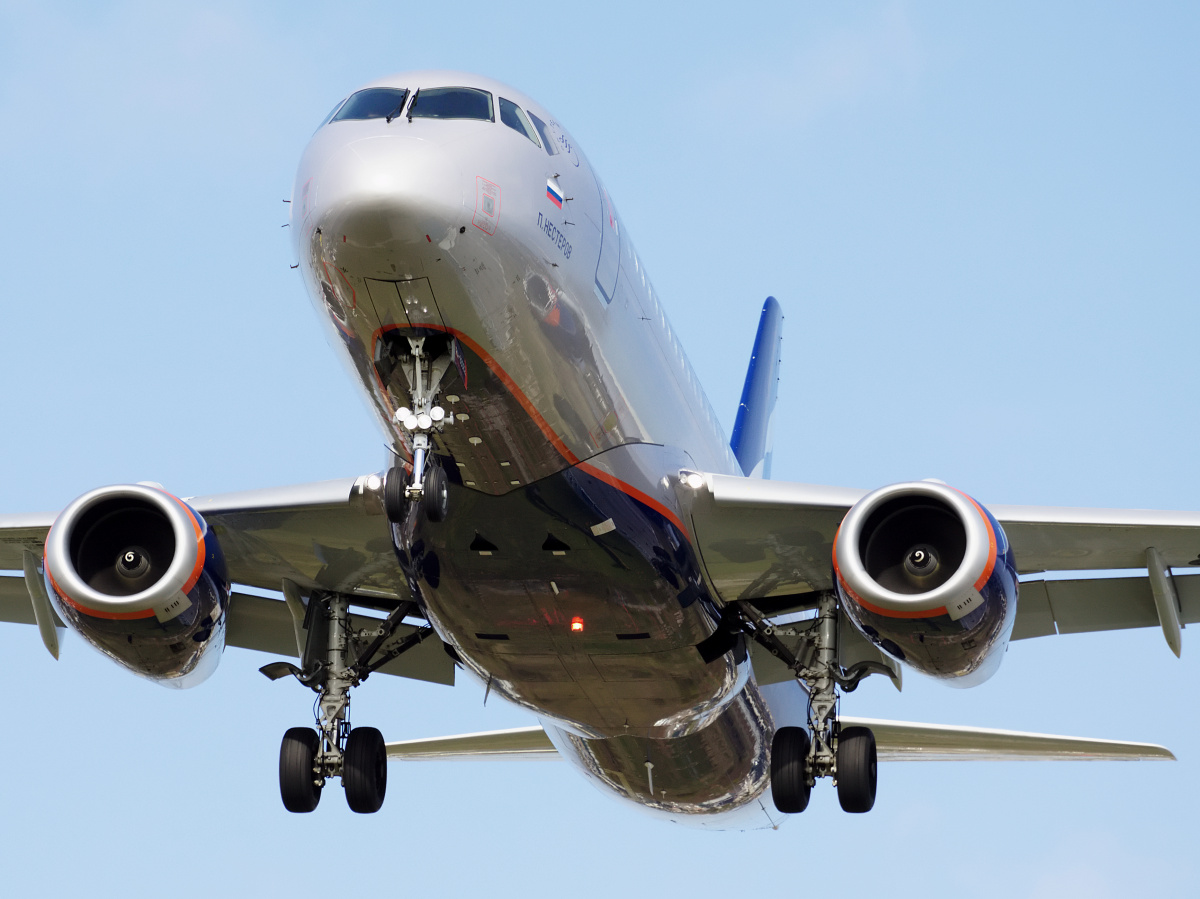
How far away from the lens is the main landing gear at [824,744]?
15.1 m

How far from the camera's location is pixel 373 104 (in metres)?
12.5

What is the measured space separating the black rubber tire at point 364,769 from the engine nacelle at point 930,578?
4.82 m

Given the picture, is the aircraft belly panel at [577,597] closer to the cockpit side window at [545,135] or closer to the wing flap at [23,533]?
the cockpit side window at [545,135]

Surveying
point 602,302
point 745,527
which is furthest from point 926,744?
point 602,302

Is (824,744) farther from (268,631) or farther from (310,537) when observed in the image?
(268,631)

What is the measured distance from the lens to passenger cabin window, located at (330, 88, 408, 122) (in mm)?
12305

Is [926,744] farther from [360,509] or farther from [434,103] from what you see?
[434,103]

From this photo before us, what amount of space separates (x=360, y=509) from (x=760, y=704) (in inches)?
207

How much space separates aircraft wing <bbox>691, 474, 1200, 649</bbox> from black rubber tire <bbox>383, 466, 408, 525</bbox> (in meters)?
3.48

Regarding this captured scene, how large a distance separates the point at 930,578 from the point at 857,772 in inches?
80.0

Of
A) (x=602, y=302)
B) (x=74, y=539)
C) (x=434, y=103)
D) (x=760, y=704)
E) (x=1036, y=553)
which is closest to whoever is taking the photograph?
(x=434, y=103)

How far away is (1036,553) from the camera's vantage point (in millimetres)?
15914

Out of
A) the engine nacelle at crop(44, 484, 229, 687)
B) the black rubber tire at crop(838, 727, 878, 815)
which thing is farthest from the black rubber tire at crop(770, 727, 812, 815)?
the engine nacelle at crop(44, 484, 229, 687)

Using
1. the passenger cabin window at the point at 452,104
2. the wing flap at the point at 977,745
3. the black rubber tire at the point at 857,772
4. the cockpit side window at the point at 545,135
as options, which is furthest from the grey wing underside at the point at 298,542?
the wing flap at the point at 977,745
